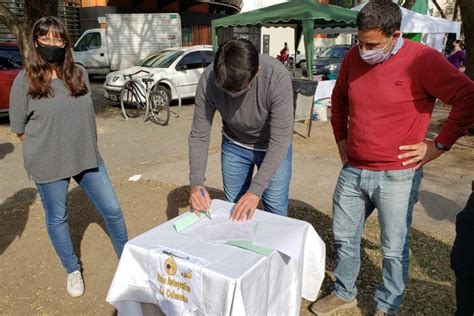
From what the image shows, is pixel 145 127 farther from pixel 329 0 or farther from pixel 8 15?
pixel 329 0

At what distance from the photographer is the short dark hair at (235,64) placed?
1.98 m

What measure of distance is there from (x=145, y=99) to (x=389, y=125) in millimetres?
8269

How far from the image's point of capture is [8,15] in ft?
26.8

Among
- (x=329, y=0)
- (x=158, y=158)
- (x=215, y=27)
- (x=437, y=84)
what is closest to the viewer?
(x=437, y=84)

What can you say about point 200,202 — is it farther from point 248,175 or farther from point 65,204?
point 65,204

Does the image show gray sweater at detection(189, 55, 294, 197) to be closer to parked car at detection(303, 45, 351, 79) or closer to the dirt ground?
the dirt ground

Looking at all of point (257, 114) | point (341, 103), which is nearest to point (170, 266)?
point (257, 114)

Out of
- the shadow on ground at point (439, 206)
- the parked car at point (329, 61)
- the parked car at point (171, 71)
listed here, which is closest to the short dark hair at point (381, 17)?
the shadow on ground at point (439, 206)

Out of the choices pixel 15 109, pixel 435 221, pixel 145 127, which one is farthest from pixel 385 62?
pixel 145 127

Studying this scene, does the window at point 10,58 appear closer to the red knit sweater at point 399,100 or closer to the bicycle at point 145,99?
the bicycle at point 145,99

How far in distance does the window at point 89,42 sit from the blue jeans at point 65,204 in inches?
658

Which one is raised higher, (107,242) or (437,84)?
(437,84)

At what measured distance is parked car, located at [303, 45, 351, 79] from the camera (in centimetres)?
1762

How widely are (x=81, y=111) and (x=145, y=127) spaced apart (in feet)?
21.0
